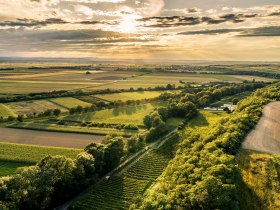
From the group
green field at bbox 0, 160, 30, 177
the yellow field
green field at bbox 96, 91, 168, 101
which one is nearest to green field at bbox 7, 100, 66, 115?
green field at bbox 96, 91, 168, 101

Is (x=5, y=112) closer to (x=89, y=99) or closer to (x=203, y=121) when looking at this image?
(x=89, y=99)

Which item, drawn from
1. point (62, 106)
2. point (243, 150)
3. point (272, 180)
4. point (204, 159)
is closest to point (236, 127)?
point (243, 150)

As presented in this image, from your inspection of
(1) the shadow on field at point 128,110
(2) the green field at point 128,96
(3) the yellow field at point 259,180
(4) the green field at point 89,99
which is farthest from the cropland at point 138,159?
(2) the green field at point 128,96

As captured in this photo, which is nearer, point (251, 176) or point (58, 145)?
point (251, 176)

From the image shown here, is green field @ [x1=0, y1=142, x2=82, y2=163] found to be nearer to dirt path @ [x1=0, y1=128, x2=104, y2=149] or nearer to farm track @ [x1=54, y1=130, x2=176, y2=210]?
dirt path @ [x1=0, y1=128, x2=104, y2=149]

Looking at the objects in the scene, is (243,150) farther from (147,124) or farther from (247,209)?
(147,124)

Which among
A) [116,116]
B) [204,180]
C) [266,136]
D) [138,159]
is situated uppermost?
[266,136]

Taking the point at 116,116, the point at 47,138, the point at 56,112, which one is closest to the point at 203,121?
the point at 116,116
